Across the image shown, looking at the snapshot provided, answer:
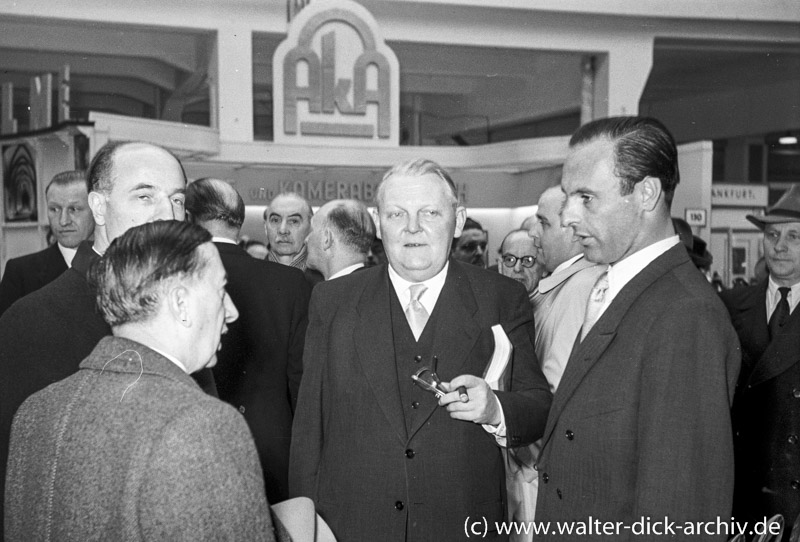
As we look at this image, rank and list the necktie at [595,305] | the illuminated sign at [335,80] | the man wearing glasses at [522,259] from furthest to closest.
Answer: the illuminated sign at [335,80] < the man wearing glasses at [522,259] < the necktie at [595,305]

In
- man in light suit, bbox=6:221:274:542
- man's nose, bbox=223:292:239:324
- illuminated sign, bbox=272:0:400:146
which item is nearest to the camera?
man in light suit, bbox=6:221:274:542

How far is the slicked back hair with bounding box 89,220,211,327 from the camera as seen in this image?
1.38 m

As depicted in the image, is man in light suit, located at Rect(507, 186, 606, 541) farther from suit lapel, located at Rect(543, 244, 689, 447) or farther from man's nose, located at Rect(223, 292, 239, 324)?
man's nose, located at Rect(223, 292, 239, 324)

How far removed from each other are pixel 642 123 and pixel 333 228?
2127 mm

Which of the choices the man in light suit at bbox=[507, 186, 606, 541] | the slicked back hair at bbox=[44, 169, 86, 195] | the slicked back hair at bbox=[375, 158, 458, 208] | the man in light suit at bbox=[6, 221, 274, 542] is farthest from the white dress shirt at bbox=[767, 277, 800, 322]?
the slicked back hair at bbox=[44, 169, 86, 195]

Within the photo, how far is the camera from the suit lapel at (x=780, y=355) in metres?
3.09

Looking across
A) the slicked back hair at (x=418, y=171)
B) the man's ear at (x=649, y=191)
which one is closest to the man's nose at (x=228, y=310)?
the slicked back hair at (x=418, y=171)

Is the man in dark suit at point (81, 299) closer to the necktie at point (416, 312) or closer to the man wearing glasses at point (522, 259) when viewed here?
the necktie at point (416, 312)

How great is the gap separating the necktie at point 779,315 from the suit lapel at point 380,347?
7.05 feet

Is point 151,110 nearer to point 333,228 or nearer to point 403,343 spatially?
point 333,228

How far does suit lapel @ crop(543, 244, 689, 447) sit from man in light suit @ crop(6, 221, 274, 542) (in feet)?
2.83

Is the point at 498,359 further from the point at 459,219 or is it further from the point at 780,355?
the point at 780,355

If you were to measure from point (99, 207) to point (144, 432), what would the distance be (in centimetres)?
106

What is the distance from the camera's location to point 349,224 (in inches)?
150
